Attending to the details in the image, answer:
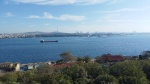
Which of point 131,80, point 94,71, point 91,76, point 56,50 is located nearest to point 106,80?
point 131,80

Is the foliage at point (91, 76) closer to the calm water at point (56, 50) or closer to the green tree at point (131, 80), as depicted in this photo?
the green tree at point (131, 80)

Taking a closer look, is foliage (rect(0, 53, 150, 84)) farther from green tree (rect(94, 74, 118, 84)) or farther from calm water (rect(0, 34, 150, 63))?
calm water (rect(0, 34, 150, 63))

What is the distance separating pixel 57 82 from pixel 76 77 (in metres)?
2.67

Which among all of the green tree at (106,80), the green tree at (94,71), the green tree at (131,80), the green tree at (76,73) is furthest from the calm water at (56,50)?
the green tree at (131,80)

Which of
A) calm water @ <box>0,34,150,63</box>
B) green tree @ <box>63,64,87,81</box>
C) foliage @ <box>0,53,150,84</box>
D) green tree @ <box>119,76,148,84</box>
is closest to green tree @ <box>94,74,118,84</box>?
foliage @ <box>0,53,150,84</box>

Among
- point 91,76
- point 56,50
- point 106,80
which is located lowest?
point 56,50

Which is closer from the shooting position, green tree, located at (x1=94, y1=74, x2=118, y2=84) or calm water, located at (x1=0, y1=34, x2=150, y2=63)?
green tree, located at (x1=94, y1=74, x2=118, y2=84)

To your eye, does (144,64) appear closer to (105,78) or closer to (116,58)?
(105,78)

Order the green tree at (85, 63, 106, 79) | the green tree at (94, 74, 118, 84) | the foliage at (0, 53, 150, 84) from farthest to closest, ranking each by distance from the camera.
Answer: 1. the green tree at (85, 63, 106, 79)
2. the foliage at (0, 53, 150, 84)
3. the green tree at (94, 74, 118, 84)

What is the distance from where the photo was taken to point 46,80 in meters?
15.6

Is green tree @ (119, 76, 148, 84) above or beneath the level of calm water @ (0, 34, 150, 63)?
above

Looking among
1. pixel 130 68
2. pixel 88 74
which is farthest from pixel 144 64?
pixel 88 74

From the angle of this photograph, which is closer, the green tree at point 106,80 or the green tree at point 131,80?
the green tree at point 131,80

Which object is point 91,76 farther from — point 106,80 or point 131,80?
point 131,80
